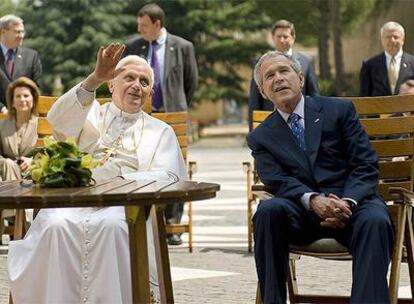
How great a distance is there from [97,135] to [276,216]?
1.44 metres

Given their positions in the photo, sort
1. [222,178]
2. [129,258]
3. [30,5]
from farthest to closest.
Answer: [30,5] → [222,178] → [129,258]

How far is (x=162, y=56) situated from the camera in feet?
40.5

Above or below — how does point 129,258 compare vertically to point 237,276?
above

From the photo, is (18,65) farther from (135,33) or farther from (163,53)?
(135,33)

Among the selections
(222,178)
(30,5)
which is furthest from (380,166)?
(30,5)

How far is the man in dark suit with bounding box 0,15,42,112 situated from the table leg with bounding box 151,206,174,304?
703cm

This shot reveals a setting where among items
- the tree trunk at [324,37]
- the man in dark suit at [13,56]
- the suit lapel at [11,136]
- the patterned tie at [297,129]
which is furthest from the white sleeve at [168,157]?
the tree trunk at [324,37]

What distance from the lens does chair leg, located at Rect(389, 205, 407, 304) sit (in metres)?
6.37

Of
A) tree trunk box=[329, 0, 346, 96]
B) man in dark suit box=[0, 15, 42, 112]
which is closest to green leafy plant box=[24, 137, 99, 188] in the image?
man in dark suit box=[0, 15, 42, 112]

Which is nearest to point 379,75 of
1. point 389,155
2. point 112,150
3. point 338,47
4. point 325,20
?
point 389,155

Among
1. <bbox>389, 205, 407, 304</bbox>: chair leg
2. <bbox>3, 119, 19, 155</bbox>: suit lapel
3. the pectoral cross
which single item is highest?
the pectoral cross

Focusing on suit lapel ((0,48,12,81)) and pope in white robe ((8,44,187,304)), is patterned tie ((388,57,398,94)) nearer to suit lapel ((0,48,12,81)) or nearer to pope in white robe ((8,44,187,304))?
suit lapel ((0,48,12,81))

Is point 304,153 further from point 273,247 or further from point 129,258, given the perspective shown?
point 129,258

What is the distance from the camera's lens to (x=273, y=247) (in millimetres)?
6391
